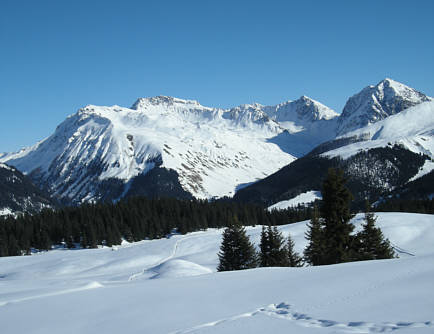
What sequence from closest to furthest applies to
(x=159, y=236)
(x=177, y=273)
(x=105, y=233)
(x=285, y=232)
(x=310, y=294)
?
(x=310, y=294) < (x=177, y=273) < (x=285, y=232) < (x=105, y=233) < (x=159, y=236)

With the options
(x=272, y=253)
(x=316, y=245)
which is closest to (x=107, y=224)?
(x=272, y=253)

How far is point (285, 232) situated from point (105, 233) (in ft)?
160

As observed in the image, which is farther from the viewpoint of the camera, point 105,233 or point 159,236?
point 159,236

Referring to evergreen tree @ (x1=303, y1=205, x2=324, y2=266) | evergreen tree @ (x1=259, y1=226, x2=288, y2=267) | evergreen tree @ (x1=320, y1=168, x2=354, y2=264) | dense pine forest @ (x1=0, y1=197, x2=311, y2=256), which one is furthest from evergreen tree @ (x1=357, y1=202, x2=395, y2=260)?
dense pine forest @ (x1=0, y1=197, x2=311, y2=256)

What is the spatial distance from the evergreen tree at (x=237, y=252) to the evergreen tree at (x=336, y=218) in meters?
11.1

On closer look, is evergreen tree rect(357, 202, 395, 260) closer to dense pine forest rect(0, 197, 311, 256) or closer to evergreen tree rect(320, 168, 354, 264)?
evergreen tree rect(320, 168, 354, 264)

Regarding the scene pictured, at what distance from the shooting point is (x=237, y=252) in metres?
42.0

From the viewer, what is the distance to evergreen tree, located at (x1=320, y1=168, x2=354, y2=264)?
31734 millimetres

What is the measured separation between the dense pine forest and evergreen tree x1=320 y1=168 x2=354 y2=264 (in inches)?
2390

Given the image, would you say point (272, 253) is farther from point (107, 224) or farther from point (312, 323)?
point (107, 224)

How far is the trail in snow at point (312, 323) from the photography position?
9672 millimetres

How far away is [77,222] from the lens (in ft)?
333

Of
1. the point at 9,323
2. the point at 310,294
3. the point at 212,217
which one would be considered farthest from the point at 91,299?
the point at 212,217

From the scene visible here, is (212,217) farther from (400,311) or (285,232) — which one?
(400,311)
